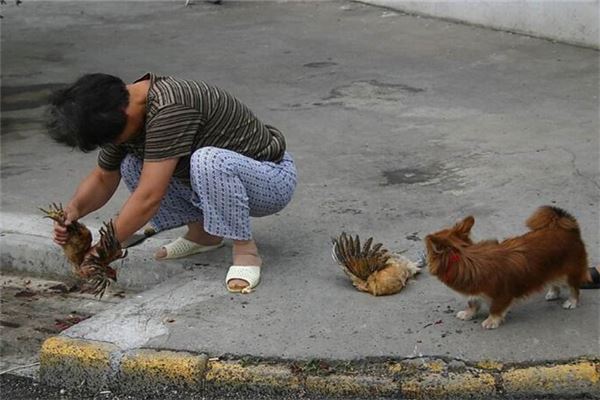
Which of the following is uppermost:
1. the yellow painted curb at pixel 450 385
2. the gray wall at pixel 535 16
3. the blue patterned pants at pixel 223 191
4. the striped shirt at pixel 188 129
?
the striped shirt at pixel 188 129

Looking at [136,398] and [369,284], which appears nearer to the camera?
[136,398]

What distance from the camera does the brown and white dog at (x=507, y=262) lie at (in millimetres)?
3610

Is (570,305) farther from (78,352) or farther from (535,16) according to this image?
(535,16)

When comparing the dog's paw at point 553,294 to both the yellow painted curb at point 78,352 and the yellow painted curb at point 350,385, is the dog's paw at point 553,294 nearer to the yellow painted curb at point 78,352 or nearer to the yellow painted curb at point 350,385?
the yellow painted curb at point 350,385

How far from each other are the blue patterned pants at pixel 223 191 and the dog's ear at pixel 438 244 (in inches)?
36.4

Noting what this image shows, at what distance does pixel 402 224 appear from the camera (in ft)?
15.7

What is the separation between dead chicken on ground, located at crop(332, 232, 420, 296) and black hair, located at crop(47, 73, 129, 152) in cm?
107

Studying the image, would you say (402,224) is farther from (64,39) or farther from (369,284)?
(64,39)

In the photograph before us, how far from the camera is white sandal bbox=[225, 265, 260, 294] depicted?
13.8 feet

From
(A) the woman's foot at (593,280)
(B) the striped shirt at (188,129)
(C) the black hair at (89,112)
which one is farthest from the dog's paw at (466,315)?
(C) the black hair at (89,112)

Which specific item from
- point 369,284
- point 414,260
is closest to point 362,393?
point 369,284

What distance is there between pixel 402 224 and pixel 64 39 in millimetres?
6994

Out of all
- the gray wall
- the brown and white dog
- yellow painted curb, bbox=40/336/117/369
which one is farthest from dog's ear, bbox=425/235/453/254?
the gray wall

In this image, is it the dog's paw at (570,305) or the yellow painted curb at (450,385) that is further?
the dog's paw at (570,305)
